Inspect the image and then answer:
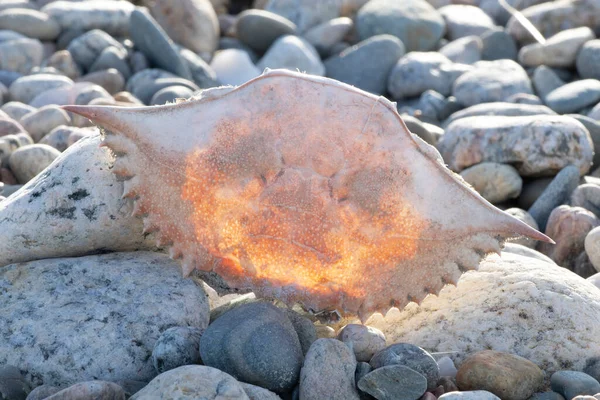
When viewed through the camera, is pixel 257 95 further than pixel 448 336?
No

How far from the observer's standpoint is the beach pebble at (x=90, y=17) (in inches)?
362

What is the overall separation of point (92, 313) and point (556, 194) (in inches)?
130

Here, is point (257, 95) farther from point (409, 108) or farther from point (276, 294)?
point (409, 108)

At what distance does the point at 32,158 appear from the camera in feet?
16.7

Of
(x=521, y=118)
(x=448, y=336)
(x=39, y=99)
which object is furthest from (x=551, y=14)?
(x=448, y=336)

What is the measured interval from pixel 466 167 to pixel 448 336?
2.85 meters

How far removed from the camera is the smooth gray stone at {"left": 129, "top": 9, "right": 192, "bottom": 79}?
8.17 meters

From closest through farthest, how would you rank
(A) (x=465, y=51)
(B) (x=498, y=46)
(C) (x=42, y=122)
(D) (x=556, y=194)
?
(D) (x=556, y=194), (C) (x=42, y=122), (A) (x=465, y=51), (B) (x=498, y=46)

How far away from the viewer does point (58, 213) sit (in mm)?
3211

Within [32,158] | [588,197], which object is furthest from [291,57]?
[588,197]

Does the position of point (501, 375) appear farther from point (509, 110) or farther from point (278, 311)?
point (509, 110)

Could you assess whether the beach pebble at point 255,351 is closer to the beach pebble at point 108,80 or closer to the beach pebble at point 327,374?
the beach pebble at point 327,374

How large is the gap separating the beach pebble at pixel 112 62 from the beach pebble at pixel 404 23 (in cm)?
297

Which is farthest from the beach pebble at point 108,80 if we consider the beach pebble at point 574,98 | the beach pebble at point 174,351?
the beach pebble at point 174,351
